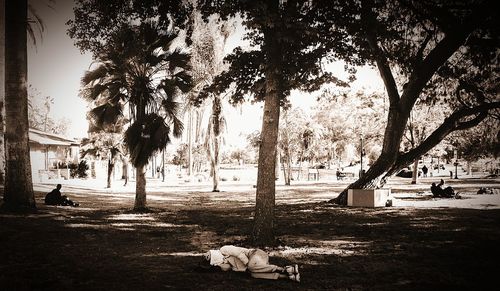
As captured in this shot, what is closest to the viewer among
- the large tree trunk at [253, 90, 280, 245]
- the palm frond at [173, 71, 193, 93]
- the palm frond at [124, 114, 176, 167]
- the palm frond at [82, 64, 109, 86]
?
the large tree trunk at [253, 90, 280, 245]

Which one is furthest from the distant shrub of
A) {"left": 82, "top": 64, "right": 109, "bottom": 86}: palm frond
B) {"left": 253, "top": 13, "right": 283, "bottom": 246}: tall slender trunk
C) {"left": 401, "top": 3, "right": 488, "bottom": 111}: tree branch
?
{"left": 253, "top": 13, "right": 283, "bottom": 246}: tall slender trunk

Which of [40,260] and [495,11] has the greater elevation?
[495,11]

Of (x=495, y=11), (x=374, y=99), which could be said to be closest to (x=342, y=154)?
(x=374, y=99)

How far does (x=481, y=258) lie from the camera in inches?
250

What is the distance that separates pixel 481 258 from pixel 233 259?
470 cm

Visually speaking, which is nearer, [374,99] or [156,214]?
[156,214]

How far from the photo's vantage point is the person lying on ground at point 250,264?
5.22 metres

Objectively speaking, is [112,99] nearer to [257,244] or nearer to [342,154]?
[257,244]

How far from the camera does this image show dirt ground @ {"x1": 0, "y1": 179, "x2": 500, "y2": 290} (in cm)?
508

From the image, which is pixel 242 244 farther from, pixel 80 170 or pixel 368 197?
pixel 80 170

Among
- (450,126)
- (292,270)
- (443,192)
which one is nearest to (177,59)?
(292,270)

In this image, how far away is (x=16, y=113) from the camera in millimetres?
10844

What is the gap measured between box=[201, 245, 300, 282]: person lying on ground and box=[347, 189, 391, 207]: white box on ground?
35.6 feet

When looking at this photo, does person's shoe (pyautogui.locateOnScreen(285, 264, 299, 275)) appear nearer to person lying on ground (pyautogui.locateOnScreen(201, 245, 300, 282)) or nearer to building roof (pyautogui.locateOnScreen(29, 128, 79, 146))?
person lying on ground (pyautogui.locateOnScreen(201, 245, 300, 282))
